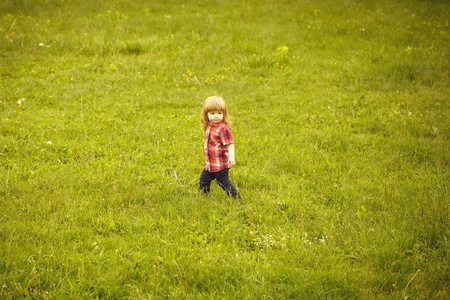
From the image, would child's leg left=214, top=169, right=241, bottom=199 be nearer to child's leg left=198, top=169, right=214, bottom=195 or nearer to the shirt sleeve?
child's leg left=198, top=169, right=214, bottom=195

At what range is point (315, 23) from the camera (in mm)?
12305

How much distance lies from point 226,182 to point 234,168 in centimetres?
82

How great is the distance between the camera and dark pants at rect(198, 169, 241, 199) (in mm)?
4254

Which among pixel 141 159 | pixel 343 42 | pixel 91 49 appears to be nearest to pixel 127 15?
pixel 91 49

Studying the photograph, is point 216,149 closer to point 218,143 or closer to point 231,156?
point 218,143

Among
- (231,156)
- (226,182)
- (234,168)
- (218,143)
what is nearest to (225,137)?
(218,143)

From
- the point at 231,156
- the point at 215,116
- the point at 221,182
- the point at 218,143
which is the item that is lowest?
the point at 221,182

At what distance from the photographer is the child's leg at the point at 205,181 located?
4.34 meters

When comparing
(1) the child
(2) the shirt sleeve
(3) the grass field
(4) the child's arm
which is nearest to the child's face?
(1) the child

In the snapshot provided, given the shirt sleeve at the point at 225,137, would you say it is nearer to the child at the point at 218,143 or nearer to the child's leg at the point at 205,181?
the child at the point at 218,143

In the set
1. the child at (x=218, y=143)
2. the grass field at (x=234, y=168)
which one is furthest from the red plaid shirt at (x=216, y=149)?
the grass field at (x=234, y=168)

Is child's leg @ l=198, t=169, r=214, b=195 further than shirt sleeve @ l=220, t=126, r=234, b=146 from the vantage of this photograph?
Yes

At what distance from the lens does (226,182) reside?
4.26m

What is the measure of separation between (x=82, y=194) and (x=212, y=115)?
201cm
